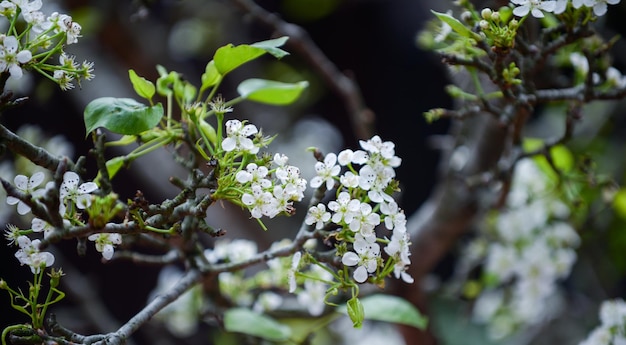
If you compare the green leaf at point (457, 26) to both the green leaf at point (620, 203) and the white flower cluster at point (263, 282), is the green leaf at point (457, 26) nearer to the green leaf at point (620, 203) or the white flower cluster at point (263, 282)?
the white flower cluster at point (263, 282)

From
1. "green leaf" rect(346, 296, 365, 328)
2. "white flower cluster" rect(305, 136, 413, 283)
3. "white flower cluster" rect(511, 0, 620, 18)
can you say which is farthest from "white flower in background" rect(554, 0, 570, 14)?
"green leaf" rect(346, 296, 365, 328)

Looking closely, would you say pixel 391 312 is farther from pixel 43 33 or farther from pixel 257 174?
pixel 43 33

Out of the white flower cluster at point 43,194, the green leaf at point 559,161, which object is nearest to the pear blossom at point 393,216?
the white flower cluster at point 43,194

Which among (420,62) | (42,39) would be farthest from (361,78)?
(42,39)

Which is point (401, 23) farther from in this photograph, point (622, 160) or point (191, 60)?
point (622, 160)

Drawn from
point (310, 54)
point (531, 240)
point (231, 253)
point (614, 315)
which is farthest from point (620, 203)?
point (231, 253)

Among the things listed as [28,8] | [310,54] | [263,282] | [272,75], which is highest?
[28,8]
